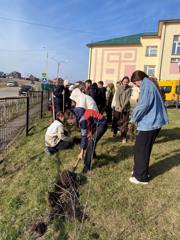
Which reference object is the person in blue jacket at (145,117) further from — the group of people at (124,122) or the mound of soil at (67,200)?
the mound of soil at (67,200)

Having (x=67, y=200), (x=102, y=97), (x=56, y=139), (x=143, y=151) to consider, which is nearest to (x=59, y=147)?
(x=56, y=139)

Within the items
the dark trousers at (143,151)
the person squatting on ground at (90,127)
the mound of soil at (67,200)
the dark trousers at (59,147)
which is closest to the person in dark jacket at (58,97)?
the dark trousers at (59,147)

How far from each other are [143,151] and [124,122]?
2.38m

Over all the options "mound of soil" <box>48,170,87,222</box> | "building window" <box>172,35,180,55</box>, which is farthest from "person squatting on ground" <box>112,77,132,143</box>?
Result: "building window" <box>172,35,180,55</box>

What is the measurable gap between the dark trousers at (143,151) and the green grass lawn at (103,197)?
0.21m

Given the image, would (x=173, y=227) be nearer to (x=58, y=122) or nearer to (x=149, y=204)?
(x=149, y=204)

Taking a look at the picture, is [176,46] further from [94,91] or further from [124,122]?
[124,122]

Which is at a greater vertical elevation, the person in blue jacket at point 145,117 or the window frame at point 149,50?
the window frame at point 149,50

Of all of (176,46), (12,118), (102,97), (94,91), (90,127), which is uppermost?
(176,46)

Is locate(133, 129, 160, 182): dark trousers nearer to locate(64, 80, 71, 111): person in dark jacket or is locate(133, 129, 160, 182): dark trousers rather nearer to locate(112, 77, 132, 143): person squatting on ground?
locate(112, 77, 132, 143): person squatting on ground

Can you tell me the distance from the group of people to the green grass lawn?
10.0 inches

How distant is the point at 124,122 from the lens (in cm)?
568

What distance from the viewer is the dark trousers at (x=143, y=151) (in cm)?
330

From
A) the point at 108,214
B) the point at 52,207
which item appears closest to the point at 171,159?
the point at 108,214
